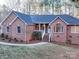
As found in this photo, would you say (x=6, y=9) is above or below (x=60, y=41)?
above

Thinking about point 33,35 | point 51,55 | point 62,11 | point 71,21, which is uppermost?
point 62,11

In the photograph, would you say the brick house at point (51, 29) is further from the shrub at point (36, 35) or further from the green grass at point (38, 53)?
the green grass at point (38, 53)

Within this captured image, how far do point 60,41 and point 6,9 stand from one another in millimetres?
49384

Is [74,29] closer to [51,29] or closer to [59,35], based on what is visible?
[59,35]

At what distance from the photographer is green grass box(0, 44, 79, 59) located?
25.7m

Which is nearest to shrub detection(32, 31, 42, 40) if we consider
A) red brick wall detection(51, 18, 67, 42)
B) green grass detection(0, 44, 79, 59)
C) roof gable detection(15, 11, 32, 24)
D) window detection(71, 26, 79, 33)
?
roof gable detection(15, 11, 32, 24)

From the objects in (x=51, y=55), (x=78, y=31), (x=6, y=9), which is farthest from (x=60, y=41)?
(x=6, y=9)

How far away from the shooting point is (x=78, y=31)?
120 feet

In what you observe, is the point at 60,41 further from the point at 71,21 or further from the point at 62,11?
the point at 62,11

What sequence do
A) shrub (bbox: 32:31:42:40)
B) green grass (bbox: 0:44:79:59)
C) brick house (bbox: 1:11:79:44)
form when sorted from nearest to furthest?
green grass (bbox: 0:44:79:59) → brick house (bbox: 1:11:79:44) → shrub (bbox: 32:31:42:40)

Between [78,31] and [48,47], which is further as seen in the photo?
[78,31]

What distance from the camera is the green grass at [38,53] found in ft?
84.2

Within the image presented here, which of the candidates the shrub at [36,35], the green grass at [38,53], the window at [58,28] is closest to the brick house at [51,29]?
the window at [58,28]

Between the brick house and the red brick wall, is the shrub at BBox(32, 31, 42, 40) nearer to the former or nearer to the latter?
the brick house
